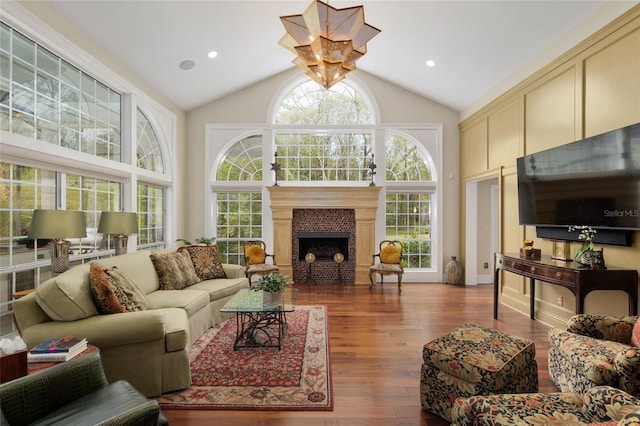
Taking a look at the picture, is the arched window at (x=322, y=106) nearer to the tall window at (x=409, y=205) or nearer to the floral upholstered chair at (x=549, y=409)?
the tall window at (x=409, y=205)

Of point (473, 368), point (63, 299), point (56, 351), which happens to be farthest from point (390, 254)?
point (56, 351)

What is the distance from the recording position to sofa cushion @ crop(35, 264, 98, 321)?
2.38 m

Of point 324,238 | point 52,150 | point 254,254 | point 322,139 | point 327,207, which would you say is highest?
point 322,139

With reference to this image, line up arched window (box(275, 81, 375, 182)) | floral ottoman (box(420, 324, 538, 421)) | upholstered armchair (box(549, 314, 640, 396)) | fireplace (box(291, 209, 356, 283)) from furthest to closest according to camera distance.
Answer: arched window (box(275, 81, 375, 182)) < fireplace (box(291, 209, 356, 283)) < floral ottoman (box(420, 324, 538, 421)) < upholstered armchair (box(549, 314, 640, 396))

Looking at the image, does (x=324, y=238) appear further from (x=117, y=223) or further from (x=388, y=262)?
(x=117, y=223)

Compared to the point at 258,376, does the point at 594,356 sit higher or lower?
higher

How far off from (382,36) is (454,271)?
4.31m

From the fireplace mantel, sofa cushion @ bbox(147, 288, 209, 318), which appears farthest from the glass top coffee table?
the fireplace mantel

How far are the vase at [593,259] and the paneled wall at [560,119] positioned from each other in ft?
0.75

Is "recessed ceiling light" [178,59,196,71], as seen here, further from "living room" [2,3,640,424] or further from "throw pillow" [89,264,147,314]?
"throw pillow" [89,264,147,314]

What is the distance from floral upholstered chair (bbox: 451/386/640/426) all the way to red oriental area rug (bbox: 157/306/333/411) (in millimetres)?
1075

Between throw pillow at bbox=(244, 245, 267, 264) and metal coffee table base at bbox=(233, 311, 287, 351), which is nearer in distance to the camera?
metal coffee table base at bbox=(233, 311, 287, 351)

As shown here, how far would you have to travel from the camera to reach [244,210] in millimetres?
6656

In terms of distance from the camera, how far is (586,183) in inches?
131
